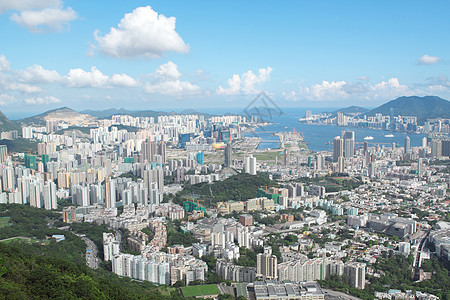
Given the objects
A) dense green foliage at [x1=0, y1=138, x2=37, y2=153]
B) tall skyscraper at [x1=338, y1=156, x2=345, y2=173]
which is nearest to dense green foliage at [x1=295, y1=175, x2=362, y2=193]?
tall skyscraper at [x1=338, y1=156, x2=345, y2=173]

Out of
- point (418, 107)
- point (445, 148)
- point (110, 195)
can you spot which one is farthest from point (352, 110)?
point (110, 195)

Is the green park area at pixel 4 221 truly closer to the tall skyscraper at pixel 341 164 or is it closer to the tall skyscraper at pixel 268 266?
the tall skyscraper at pixel 268 266

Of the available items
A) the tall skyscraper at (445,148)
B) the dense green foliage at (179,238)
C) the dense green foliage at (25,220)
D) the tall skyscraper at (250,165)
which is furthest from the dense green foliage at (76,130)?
the tall skyscraper at (445,148)

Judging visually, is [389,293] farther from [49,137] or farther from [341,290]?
[49,137]

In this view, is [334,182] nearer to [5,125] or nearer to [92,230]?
[92,230]

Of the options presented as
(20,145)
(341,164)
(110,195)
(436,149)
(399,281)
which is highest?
(20,145)

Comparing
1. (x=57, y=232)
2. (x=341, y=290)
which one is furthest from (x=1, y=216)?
(x=341, y=290)

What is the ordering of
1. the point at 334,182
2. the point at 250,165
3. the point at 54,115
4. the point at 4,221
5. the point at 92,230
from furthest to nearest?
the point at 54,115
the point at 250,165
the point at 334,182
the point at 4,221
the point at 92,230
